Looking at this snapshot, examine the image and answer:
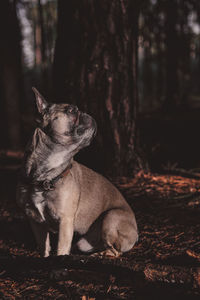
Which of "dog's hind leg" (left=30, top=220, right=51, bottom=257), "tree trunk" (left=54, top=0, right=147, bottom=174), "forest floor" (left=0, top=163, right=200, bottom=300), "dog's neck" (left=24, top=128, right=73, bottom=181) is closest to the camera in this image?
"forest floor" (left=0, top=163, right=200, bottom=300)

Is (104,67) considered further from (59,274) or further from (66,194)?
(59,274)

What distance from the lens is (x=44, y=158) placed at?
3.60 m

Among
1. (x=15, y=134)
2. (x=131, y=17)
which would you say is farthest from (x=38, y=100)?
(x=15, y=134)

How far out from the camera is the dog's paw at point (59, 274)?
10.8 ft

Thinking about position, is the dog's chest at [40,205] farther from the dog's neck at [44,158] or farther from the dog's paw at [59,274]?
the dog's paw at [59,274]

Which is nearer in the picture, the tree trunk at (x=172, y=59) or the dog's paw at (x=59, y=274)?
the dog's paw at (x=59, y=274)

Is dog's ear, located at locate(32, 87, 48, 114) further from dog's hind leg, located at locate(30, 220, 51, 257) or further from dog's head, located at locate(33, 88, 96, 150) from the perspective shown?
dog's hind leg, located at locate(30, 220, 51, 257)

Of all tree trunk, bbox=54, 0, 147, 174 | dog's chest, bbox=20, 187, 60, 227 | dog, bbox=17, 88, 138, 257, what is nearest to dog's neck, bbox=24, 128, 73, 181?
dog, bbox=17, 88, 138, 257

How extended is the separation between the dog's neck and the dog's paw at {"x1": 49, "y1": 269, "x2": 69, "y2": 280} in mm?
1017

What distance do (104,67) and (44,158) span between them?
2.53 m

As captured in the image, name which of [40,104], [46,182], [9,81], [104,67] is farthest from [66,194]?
[9,81]

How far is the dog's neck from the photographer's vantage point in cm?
354

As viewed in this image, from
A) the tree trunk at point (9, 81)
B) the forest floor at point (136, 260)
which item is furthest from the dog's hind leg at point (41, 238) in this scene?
the tree trunk at point (9, 81)

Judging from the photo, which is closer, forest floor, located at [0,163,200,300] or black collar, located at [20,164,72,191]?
forest floor, located at [0,163,200,300]
